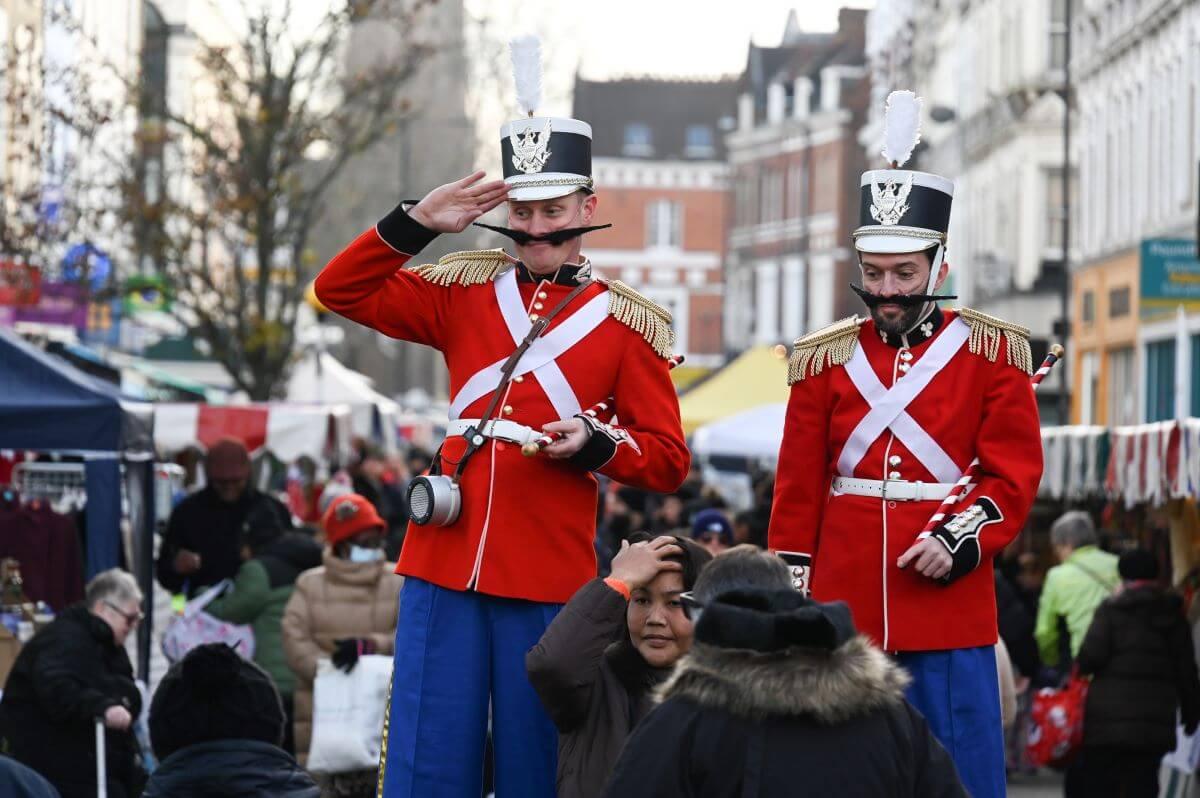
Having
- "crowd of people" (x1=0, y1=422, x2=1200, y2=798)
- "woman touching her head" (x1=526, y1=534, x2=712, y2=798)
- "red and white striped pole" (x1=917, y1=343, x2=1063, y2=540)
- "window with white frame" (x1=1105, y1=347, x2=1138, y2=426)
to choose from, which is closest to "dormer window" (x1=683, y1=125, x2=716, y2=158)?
"window with white frame" (x1=1105, y1=347, x2=1138, y2=426)

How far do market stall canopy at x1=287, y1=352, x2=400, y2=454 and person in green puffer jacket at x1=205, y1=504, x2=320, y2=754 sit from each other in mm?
14248

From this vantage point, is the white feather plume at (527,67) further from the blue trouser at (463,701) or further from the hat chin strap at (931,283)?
the blue trouser at (463,701)

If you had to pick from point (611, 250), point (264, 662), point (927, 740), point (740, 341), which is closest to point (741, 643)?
point (927, 740)

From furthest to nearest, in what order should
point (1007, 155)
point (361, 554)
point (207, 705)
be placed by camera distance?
point (1007, 155) → point (361, 554) → point (207, 705)

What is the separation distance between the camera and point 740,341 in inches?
3661

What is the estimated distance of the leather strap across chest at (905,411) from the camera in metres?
6.85

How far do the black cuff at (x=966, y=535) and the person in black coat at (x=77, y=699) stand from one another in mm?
4724

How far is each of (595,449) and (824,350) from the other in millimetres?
850

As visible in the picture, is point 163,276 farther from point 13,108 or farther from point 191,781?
point 191,781

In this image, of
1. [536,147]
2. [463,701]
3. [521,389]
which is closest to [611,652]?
[463,701]

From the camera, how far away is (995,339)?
690 centimetres

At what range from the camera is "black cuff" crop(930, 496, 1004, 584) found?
667 cm

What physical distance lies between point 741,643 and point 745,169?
290 feet

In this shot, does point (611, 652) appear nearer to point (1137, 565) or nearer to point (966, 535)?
point (966, 535)
